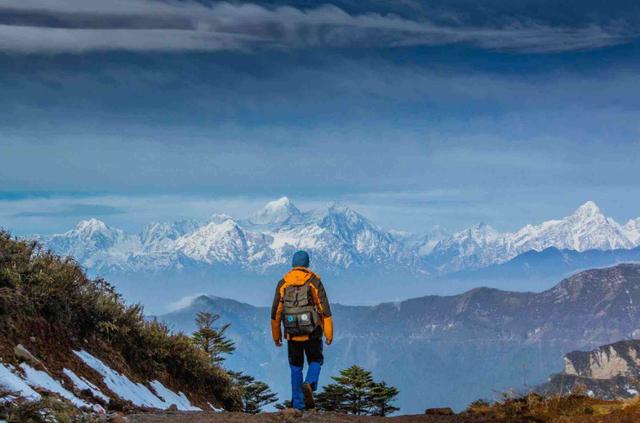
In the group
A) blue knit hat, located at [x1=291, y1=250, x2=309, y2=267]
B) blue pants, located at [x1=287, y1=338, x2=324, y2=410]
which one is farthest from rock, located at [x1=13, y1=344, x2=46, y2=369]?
blue knit hat, located at [x1=291, y1=250, x2=309, y2=267]

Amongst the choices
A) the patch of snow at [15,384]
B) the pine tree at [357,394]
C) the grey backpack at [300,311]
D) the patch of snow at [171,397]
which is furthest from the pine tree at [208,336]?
the pine tree at [357,394]

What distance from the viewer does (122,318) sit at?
19.5 meters

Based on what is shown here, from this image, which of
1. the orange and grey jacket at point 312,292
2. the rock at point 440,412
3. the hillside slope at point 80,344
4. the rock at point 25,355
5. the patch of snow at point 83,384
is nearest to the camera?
the rock at point 25,355

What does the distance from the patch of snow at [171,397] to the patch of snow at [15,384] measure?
23.5 feet

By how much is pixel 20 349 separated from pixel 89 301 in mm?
4561

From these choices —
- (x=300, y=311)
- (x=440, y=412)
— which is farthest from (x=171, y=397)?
(x=440, y=412)

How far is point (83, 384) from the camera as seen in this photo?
591 inches

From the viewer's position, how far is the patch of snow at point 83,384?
48.4 feet

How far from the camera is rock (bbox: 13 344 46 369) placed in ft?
44.5

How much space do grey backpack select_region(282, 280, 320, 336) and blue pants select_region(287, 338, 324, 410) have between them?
21.3 inches

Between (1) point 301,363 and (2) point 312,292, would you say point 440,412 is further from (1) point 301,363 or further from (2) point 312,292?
(2) point 312,292

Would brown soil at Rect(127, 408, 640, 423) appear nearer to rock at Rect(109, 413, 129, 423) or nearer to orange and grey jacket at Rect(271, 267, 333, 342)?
rock at Rect(109, 413, 129, 423)

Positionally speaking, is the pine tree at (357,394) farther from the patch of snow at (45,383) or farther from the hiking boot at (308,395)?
the patch of snow at (45,383)

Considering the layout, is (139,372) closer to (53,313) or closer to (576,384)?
(53,313)
